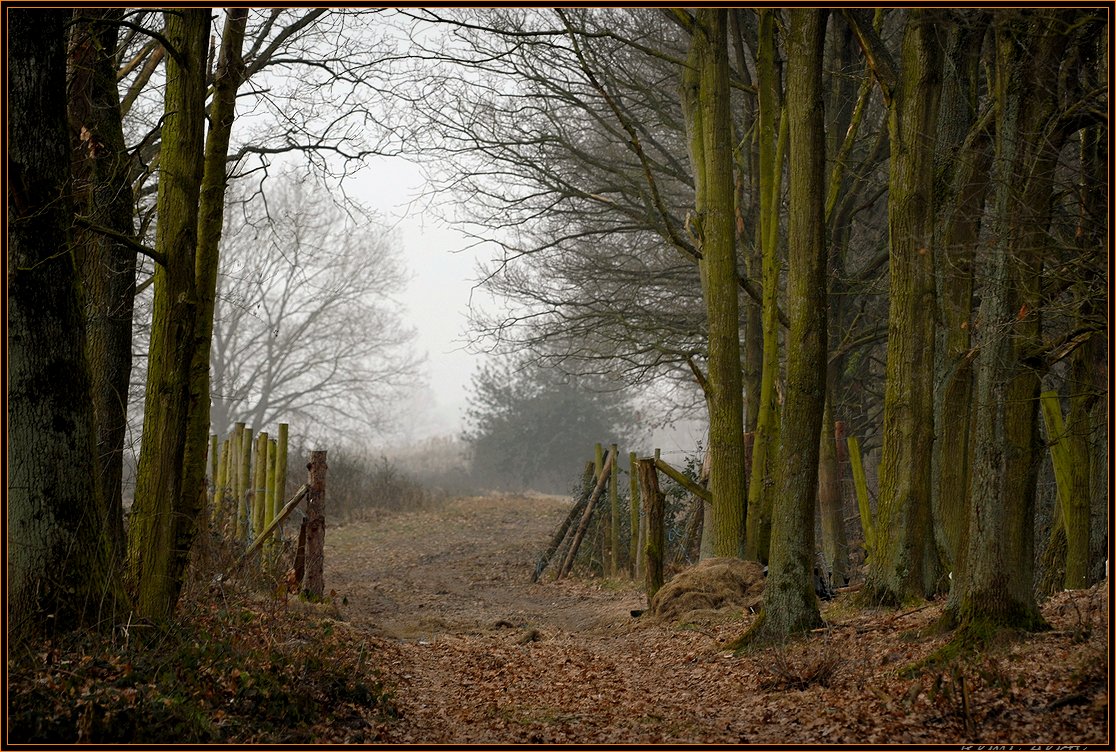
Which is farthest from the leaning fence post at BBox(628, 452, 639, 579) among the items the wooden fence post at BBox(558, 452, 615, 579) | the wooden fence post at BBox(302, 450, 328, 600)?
the wooden fence post at BBox(302, 450, 328, 600)

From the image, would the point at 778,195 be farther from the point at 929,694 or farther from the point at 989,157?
the point at 929,694

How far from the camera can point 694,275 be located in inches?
679

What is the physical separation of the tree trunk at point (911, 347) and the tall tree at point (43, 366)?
20.5 feet

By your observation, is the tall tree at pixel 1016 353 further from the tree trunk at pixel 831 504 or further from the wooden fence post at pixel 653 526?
the tree trunk at pixel 831 504

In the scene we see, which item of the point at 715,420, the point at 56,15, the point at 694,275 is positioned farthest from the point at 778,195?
the point at 56,15

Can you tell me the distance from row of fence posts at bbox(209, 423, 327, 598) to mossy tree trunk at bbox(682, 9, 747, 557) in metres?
4.43

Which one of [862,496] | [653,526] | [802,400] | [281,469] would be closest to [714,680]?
[802,400]

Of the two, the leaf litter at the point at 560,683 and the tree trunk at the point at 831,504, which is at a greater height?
the tree trunk at the point at 831,504

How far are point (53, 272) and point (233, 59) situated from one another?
2.59 m

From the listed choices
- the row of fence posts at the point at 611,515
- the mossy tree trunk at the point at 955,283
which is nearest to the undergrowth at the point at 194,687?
the mossy tree trunk at the point at 955,283

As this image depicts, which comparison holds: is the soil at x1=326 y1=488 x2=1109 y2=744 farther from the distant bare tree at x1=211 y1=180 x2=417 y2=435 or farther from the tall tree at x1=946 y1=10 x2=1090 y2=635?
the distant bare tree at x1=211 y1=180 x2=417 y2=435

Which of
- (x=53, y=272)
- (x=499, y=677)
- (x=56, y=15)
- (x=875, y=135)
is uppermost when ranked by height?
(x=875, y=135)

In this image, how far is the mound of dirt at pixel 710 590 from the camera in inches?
395

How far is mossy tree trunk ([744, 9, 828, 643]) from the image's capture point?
306 inches
